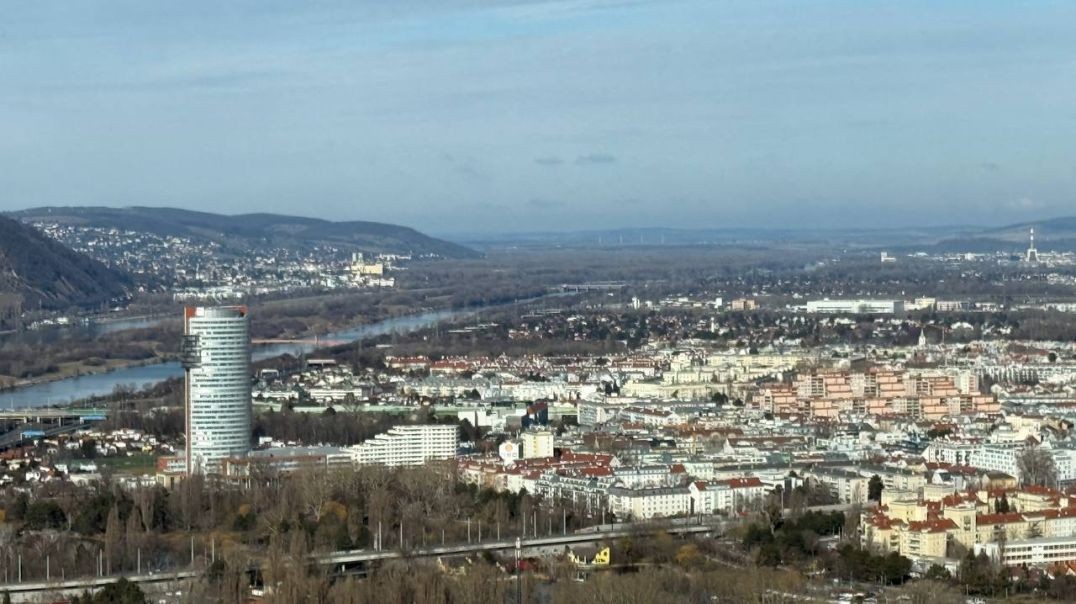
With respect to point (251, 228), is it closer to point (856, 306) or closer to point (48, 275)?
point (48, 275)

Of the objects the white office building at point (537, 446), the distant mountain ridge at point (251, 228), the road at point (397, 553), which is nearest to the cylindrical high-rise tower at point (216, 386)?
the white office building at point (537, 446)

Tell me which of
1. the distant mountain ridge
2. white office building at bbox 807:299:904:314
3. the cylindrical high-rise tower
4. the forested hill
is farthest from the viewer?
the distant mountain ridge

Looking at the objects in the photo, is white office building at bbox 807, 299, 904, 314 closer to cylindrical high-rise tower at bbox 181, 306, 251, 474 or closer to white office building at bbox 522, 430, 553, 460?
white office building at bbox 522, 430, 553, 460

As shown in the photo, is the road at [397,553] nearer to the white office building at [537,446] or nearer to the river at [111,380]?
the white office building at [537,446]

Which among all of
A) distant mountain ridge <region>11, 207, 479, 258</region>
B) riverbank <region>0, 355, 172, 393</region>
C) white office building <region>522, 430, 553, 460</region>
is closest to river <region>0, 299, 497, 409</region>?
riverbank <region>0, 355, 172, 393</region>

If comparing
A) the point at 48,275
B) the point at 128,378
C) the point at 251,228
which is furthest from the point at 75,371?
the point at 251,228

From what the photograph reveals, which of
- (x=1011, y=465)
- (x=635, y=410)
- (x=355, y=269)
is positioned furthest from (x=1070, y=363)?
(x=355, y=269)
